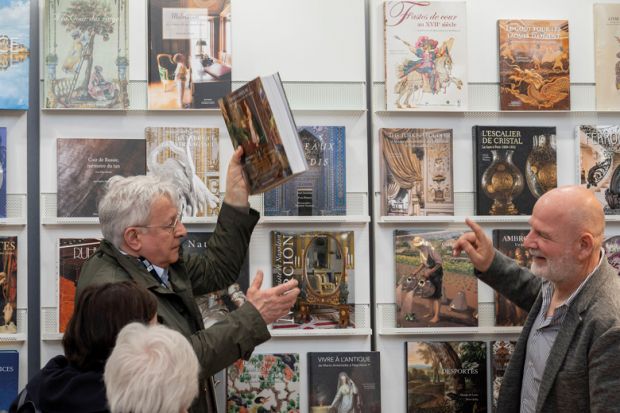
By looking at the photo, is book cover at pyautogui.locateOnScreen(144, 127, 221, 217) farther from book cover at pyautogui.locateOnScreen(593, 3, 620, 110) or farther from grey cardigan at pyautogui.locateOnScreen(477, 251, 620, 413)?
book cover at pyautogui.locateOnScreen(593, 3, 620, 110)

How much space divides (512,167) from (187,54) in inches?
60.2

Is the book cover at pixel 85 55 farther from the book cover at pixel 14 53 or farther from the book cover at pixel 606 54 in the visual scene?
the book cover at pixel 606 54

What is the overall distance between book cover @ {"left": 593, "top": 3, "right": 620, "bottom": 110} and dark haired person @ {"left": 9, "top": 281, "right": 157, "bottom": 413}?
2.41 m

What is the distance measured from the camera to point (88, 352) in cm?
188

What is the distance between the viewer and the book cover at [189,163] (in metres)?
3.24

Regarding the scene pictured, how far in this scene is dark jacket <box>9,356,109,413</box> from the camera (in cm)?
181

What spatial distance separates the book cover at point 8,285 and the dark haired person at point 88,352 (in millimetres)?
1265

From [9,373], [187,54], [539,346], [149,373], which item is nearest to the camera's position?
[149,373]

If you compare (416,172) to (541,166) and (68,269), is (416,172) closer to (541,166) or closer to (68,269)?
(541,166)

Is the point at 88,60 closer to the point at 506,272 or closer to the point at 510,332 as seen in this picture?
the point at 506,272

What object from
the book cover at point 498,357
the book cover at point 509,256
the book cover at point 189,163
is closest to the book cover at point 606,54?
the book cover at point 509,256

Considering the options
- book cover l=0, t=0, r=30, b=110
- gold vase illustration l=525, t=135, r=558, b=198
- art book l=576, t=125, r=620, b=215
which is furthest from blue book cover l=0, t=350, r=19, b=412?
art book l=576, t=125, r=620, b=215

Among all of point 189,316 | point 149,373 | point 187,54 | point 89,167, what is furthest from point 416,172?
point 149,373

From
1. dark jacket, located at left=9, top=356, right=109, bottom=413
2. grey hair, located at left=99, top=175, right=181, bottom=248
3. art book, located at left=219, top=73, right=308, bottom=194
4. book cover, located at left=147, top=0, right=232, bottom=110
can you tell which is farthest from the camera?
book cover, located at left=147, top=0, right=232, bottom=110
